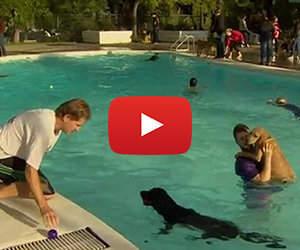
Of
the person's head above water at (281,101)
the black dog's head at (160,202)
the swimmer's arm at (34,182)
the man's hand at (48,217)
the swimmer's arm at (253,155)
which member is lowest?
the person's head above water at (281,101)

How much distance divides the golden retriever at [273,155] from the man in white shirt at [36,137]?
2.58 metres

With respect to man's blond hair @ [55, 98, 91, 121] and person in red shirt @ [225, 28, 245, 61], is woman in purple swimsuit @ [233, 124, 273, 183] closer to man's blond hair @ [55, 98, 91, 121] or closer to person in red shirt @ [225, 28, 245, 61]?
man's blond hair @ [55, 98, 91, 121]

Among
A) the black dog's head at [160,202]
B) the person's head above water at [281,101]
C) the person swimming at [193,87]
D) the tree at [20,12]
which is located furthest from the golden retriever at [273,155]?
the tree at [20,12]

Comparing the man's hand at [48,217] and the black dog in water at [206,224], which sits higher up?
the man's hand at [48,217]

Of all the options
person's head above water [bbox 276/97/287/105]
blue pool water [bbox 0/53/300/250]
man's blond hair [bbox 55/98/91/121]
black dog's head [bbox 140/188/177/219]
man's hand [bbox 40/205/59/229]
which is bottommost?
blue pool water [bbox 0/53/300/250]

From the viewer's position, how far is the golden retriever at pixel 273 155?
20.9ft

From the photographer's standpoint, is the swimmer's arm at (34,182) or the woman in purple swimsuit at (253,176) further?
the woman in purple swimsuit at (253,176)

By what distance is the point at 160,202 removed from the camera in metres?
6.11

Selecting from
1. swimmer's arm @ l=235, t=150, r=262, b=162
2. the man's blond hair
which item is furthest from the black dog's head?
the man's blond hair

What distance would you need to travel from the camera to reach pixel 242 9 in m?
31.2

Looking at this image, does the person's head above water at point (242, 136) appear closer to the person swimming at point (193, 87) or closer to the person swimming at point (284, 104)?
the person swimming at point (284, 104)

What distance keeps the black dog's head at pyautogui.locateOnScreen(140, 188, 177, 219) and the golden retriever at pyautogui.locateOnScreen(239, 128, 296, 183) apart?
1.05 m

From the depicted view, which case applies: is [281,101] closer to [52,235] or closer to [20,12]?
[52,235]

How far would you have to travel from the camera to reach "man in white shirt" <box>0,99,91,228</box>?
4.31 m
